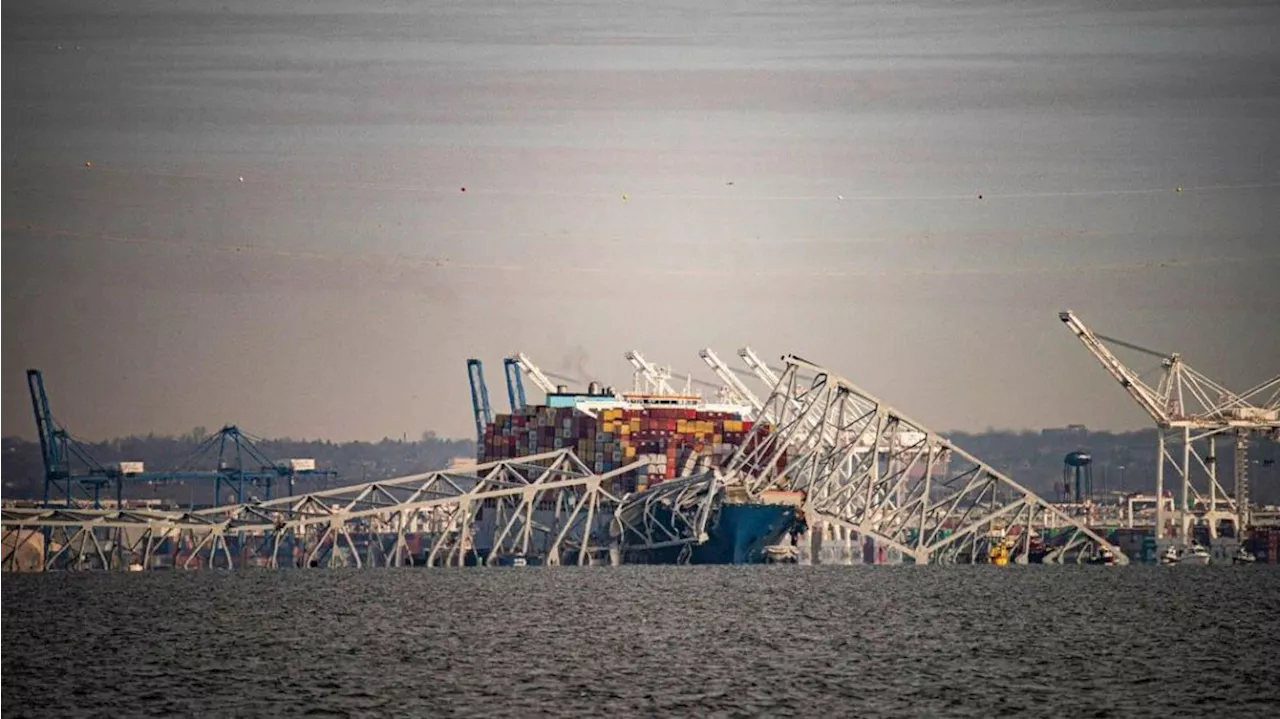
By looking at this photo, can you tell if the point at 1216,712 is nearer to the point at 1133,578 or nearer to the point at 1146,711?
the point at 1146,711

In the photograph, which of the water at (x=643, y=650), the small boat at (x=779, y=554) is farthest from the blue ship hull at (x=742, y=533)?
the water at (x=643, y=650)

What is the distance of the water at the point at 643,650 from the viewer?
68.4 m

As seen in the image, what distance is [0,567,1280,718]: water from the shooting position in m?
68.4

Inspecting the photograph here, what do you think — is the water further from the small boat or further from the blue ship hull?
the small boat

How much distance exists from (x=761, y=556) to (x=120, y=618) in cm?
8674

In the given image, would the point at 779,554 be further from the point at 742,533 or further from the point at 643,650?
the point at 643,650

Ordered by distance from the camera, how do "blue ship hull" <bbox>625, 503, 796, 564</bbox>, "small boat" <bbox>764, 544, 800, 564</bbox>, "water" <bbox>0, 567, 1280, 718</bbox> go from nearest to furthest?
"water" <bbox>0, 567, 1280, 718</bbox>
"blue ship hull" <bbox>625, 503, 796, 564</bbox>
"small boat" <bbox>764, 544, 800, 564</bbox>

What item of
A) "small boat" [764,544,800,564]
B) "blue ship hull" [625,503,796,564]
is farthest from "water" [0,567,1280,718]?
"small boat" [764,544,800,564]

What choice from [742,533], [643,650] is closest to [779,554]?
[742,533]

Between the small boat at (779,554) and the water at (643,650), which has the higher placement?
the small boat at (779,554)

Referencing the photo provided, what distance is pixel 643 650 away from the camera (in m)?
89.1

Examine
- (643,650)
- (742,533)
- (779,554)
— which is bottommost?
(643,650)

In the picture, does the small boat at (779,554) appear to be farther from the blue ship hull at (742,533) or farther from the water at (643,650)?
the water at (643,650)

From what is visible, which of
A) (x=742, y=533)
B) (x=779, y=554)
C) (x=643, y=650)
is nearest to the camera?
(x=643, y=650)
